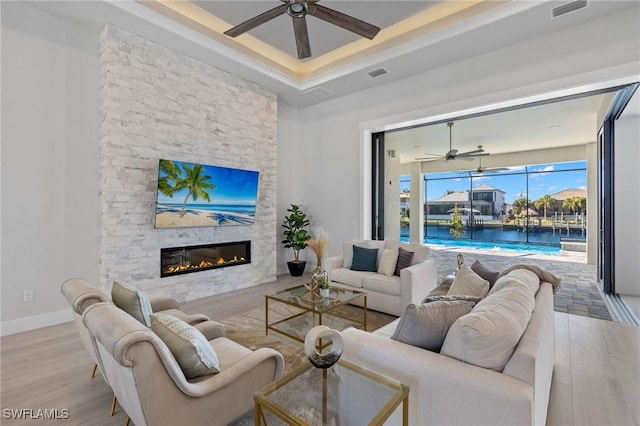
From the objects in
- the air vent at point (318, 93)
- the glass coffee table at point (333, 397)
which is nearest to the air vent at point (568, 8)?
the air vent at point (318, 93)

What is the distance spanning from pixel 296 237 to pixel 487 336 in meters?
4.78

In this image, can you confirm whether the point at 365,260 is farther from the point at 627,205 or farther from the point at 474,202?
the point at 474,202

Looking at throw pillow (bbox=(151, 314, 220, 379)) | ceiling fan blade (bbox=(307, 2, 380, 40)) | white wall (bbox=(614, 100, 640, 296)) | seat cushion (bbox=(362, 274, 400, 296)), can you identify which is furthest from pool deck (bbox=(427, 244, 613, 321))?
throw pillow (bbox=(151, 314, 220, 379))

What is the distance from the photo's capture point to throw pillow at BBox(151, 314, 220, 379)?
1.62m

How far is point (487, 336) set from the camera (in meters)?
1.36

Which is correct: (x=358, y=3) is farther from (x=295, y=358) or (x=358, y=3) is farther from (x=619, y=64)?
(x=295, y=358)

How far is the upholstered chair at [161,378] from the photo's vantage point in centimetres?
132

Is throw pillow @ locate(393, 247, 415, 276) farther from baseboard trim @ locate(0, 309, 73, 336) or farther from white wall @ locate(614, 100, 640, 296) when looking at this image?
baseboard trim @ locate(0, 309, 73, 336)

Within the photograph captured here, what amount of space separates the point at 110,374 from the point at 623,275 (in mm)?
6687

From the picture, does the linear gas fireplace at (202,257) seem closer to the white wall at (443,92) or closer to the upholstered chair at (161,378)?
the white wall at (443,92)

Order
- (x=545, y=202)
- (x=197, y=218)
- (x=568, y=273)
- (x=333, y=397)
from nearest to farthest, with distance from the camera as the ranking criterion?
(x=333, y=397) → (x=197, y=218) → (x=568, y=273) → (x=545, y=202)

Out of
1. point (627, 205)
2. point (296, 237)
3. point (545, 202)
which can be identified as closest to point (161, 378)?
point (296, 237)

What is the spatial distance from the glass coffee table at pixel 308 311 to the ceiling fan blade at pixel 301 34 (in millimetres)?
2798

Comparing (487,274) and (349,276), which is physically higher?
(487,274)
